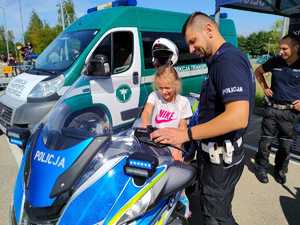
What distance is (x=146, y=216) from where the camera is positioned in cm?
161

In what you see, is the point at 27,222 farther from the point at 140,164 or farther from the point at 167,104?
the point at 167,104

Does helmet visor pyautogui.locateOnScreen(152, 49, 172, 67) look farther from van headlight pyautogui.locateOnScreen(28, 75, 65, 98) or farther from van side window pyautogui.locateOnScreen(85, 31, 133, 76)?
van headlight pyautogui.locateOnScreen(28, 75, 65, 98)

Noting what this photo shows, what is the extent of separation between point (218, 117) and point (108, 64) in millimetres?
3290

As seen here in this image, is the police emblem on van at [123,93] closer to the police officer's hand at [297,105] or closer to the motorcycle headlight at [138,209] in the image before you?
the police officer's hand at [297,105]

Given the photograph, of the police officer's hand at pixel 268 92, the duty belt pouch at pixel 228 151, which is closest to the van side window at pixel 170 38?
the police officer's hand at pixel 268 92

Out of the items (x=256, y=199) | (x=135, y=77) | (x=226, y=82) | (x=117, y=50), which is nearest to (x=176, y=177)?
(x=226, y=82)

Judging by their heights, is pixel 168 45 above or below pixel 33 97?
above

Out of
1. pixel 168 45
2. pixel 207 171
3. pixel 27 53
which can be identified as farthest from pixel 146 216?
pixel 27 53

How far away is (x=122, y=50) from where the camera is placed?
223 inches

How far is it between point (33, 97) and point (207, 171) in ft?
12.3

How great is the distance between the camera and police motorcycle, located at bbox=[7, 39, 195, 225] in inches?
56.4

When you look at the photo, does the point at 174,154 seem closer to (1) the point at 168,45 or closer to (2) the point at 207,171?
(2) the point at 207,171

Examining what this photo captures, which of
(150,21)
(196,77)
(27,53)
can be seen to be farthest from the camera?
(27,53)

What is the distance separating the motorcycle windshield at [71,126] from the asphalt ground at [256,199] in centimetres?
188
